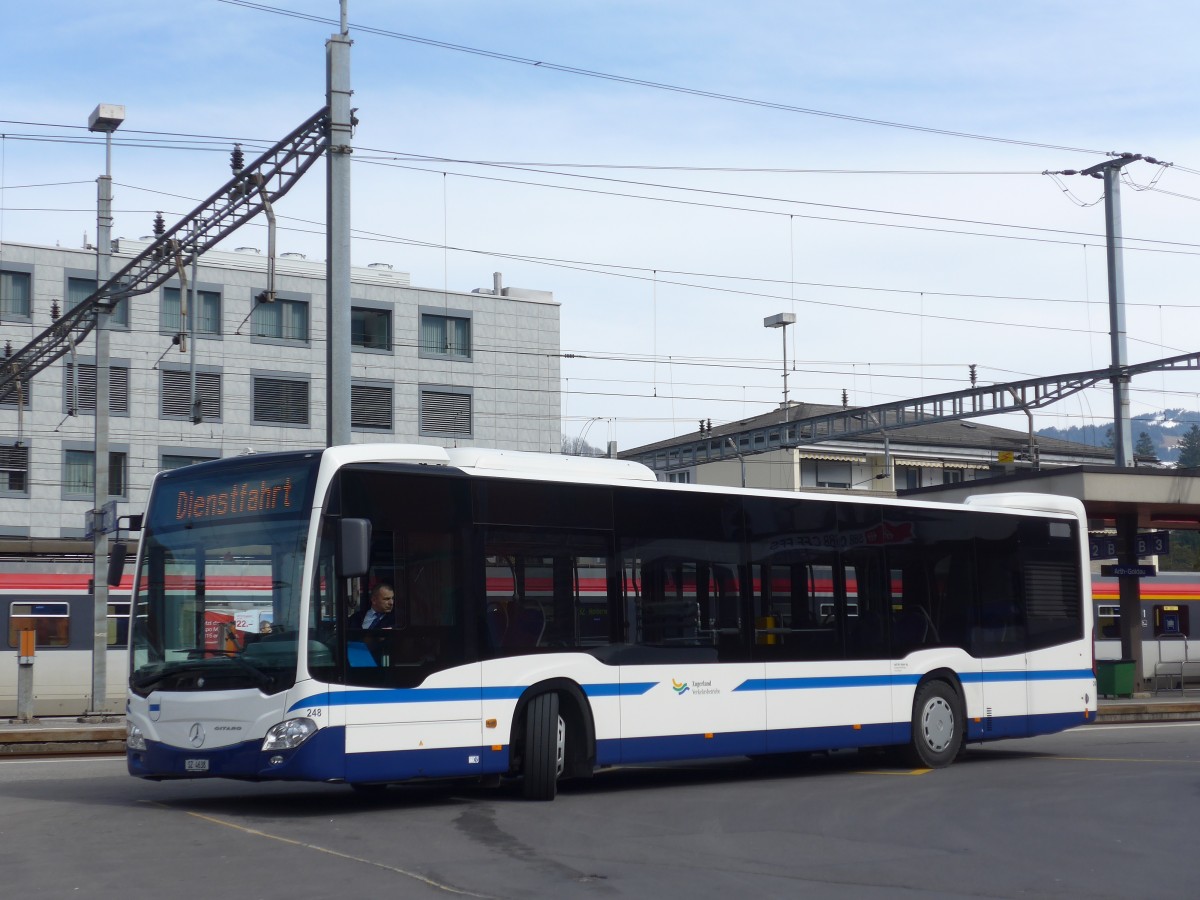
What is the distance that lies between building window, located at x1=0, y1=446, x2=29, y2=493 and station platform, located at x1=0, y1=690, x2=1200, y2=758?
86.6 feet

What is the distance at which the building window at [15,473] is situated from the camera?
52688 mm

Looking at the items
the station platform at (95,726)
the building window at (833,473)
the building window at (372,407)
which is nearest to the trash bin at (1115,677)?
the station platform at (95,726)

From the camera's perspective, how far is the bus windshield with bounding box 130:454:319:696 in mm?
11938

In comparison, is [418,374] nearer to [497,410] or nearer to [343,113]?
[497,410]

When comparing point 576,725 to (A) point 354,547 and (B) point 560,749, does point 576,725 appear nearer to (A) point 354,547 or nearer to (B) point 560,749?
(B) point 560,749

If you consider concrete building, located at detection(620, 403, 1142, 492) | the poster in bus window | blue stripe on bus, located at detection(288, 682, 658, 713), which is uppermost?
concrete building, located at detection(620, 403, 1142, 492)

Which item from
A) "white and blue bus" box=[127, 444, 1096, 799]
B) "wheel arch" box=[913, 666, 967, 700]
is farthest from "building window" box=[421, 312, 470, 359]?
"wheel arch" box=[913, 666, 967, 700]

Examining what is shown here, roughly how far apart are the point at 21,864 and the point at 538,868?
3249mm

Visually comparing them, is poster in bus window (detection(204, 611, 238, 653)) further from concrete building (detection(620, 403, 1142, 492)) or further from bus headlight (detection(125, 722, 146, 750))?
concrete building (detection(620, 403, 1142, 492))

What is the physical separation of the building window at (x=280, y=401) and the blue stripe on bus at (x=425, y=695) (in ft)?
149

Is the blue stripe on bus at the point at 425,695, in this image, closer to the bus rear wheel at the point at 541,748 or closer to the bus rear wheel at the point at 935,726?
the bus rear wheel at the point at 541,748

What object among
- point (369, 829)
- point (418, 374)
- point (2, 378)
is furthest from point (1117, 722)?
point (418, 374)

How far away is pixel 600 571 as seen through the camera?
13.7 meters

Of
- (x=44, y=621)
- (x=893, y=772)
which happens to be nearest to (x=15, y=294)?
(x=44, y=621)
